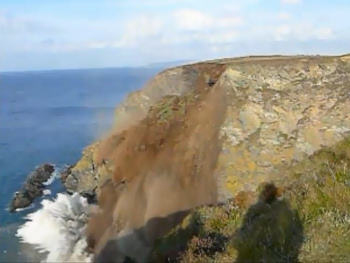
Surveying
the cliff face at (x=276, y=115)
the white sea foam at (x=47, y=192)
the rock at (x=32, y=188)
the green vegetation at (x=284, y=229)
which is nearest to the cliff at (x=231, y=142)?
the cliff face at (x=276, y=115)

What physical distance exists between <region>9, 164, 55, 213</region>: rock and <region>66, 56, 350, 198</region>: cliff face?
51.6 ft

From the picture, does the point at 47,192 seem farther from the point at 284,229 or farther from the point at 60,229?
the point at 284,229

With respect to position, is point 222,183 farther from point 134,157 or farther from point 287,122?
point 134,157

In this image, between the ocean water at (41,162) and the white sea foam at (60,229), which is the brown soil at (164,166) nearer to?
the white sea foam at (60,229)

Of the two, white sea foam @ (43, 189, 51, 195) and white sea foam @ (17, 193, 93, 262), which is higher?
white sea foam @ (43, 189, 51, 195)

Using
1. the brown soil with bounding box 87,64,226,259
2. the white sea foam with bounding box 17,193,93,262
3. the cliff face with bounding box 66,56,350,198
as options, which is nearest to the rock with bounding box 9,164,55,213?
the white sea foam with bounding box 17,193,93,262

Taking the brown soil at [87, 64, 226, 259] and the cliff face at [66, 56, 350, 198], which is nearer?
the brown soil at [87, 64, 226, 259]

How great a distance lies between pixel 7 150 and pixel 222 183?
33719 mm

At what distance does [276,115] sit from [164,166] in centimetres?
509

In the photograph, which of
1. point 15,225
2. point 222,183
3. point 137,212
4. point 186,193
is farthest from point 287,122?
point 15,225

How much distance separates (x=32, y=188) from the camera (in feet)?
109

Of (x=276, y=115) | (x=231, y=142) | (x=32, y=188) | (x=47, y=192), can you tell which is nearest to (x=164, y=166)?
(x=231, y=142)

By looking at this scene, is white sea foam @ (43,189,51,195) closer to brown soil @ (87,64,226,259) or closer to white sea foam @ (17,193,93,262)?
white sea foam @ (17,193,93,262)

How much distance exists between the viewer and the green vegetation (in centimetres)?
937
